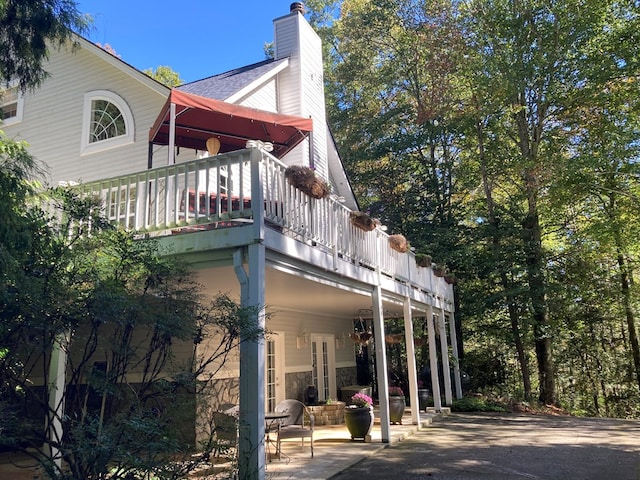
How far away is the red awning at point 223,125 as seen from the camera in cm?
834

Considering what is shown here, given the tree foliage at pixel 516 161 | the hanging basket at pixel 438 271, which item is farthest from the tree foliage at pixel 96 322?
the tree foliage at pixel 516 161

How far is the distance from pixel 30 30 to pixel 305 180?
10.8ft

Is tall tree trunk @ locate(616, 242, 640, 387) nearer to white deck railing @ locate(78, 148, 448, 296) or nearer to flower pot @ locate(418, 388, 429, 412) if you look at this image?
flower pot @ locate(418, 388, 429, 412)

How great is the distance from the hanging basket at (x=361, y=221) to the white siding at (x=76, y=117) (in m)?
5.06

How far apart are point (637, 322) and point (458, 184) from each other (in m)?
9.07

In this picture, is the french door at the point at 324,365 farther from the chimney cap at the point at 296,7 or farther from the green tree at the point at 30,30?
the green tree at the point at 30,30

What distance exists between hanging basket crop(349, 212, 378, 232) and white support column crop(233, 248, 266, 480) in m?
3.20

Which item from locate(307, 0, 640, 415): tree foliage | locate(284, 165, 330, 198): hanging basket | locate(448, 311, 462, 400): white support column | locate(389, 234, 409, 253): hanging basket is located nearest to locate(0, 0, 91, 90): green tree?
locate(284, 165, 330, 198): hanging basket

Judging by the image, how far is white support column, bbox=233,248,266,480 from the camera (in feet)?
15.9

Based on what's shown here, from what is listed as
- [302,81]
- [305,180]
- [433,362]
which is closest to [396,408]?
[433,362]

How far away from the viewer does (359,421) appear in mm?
8578

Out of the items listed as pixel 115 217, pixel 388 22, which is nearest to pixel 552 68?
pixel 388 22

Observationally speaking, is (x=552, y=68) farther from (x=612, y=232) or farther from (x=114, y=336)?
(x=114, y=336)

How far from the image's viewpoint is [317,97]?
13.8 meters
